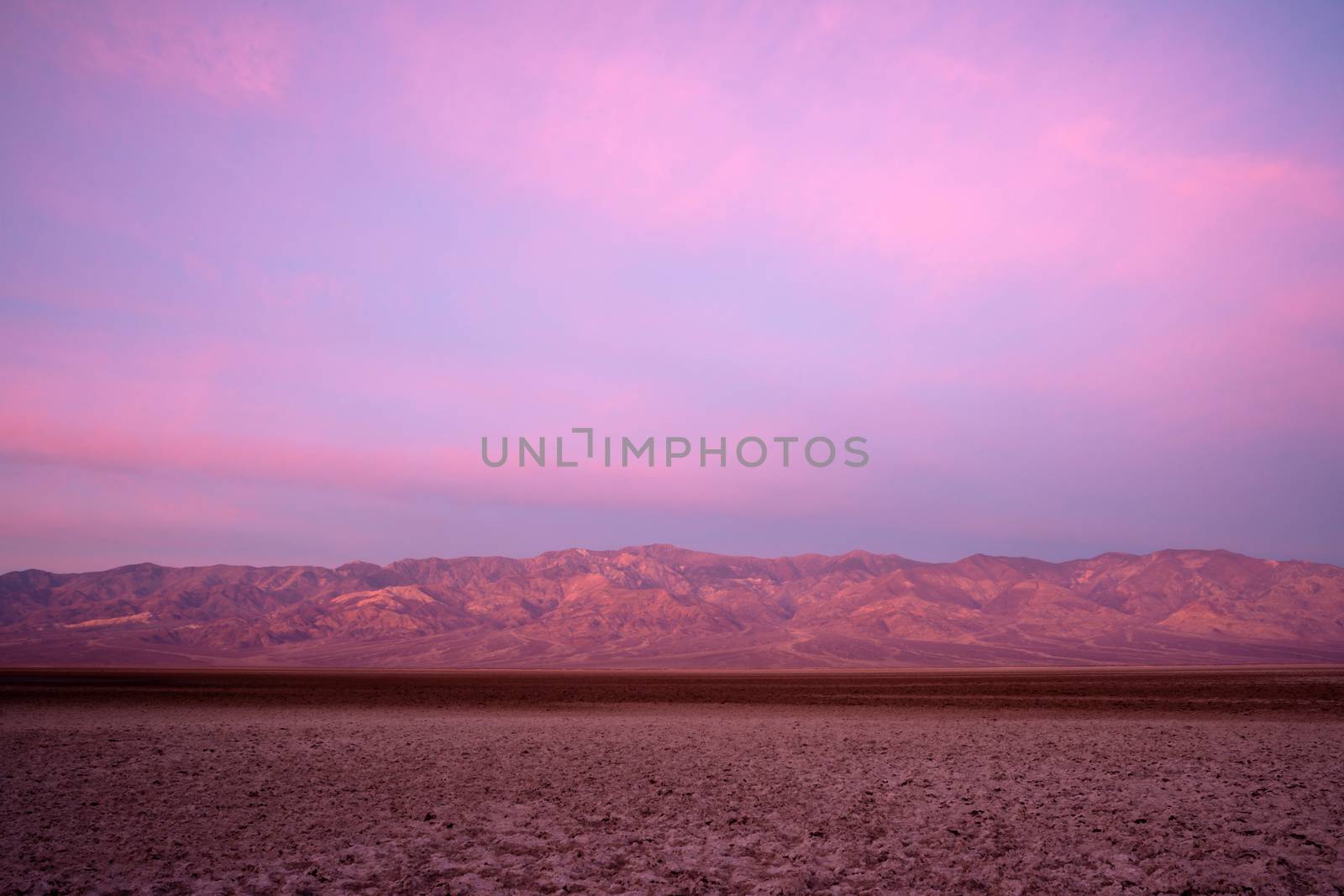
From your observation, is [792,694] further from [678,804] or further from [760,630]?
[760,630]

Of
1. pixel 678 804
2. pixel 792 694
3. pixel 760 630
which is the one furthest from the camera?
pixel 760 630

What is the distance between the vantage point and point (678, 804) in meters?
14.3

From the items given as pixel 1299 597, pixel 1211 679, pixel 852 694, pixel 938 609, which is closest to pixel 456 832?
pixel 852 694

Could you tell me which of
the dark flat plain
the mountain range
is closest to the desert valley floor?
Result: the dark flat plain

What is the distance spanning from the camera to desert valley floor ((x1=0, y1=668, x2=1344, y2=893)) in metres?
10.6

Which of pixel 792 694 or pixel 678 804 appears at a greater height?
pixel 678 804

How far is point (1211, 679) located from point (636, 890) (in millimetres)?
50851

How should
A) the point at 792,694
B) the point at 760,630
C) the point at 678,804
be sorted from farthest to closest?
1. the point at 760,630
2. the point at 792,694
3. the point at 678,804

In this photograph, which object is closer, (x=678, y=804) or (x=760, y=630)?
(x=678, y=804)

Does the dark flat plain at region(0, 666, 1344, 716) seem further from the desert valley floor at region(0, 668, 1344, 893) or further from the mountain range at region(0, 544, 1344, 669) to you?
the mountain range at region(0, 544, 1344, 669)

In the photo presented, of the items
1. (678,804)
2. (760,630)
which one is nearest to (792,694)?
(678,804)

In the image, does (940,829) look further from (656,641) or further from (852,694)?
(656,641)

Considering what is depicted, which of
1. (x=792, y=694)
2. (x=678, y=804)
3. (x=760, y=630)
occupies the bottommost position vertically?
(x=760, y=630)

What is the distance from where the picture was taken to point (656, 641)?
525ft
